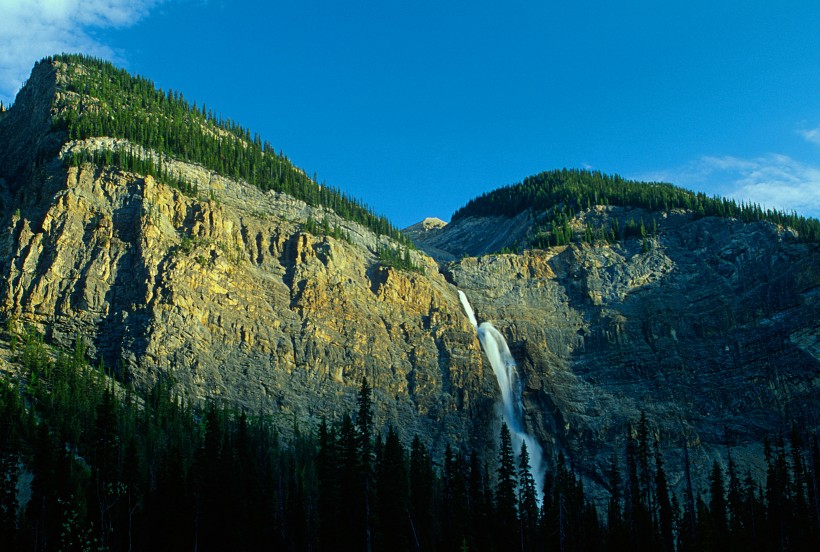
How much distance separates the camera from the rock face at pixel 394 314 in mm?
113875

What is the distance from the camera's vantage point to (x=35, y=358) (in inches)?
3949

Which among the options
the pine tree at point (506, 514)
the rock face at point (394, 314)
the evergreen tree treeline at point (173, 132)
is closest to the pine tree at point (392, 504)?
the pine tree at point (506, 514)

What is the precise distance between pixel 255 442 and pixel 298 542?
79.7ft

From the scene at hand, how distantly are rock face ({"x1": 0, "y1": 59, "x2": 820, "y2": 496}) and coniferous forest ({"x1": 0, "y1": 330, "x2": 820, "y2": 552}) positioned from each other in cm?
1882

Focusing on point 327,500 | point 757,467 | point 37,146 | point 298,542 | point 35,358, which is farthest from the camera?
point 37,146

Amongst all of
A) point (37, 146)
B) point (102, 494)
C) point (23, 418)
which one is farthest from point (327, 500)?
point (37, 146)

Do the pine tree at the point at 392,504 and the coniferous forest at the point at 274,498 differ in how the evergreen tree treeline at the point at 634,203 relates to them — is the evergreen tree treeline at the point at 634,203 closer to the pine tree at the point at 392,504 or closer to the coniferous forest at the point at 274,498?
the coniferous forest at the point at 274,498

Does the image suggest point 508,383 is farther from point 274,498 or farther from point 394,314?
point 274,498

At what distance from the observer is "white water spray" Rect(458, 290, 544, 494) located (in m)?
127

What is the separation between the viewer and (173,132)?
151125mm

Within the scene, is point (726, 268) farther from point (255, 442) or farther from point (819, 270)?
point (255, 442)

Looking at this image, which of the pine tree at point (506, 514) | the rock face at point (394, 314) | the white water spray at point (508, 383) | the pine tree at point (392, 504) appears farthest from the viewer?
the white water spray at point (508, 383)

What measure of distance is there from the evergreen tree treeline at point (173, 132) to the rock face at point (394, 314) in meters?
4.12

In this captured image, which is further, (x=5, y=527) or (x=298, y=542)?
(x=298, y=542)
